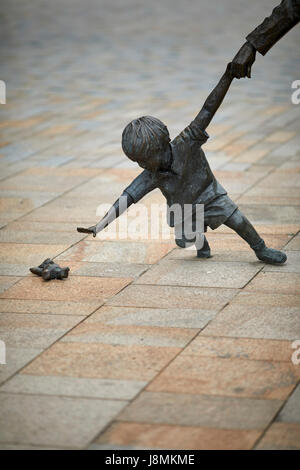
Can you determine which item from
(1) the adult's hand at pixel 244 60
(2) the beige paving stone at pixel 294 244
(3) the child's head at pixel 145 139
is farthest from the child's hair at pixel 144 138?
(2) the beige paving stone at pixel 294 244

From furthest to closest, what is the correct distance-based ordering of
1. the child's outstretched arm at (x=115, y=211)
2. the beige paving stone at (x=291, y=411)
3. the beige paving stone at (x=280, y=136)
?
the beige paving stone at (x=280, y=136) < the child's outstretched arm at (x=115, y=211) < the beige paving stone at (x=291, y=411)

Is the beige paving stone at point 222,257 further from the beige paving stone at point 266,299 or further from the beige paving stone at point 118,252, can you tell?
the beige paving stone at point 266,299

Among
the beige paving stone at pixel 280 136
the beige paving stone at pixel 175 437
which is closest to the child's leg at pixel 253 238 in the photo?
the beige paving stone at pixel 175 437

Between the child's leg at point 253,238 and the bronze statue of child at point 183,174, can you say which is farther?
the child's leg at point 253,238

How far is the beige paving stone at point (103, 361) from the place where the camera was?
14.4 ft

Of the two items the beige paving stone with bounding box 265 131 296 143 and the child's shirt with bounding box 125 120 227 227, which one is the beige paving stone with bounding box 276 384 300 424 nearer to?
the child's shirt with bounding box 125 120 227 227

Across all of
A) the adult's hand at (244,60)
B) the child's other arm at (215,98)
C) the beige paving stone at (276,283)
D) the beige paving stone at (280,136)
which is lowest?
the beige paving stone at (276,283)

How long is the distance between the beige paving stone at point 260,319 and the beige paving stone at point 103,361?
0.41 metres

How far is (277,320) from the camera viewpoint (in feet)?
16.4

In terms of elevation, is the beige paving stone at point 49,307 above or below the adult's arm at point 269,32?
below

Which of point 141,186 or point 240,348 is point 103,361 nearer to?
point 240,348

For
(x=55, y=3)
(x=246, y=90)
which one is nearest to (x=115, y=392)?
(x=246, y=90)

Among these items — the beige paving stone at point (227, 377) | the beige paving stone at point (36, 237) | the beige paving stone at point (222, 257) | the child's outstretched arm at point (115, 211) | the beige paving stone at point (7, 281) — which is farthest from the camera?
the beige paving stone at point (36, 237)

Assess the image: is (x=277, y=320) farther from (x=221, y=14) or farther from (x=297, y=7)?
(x=221, y=14)
